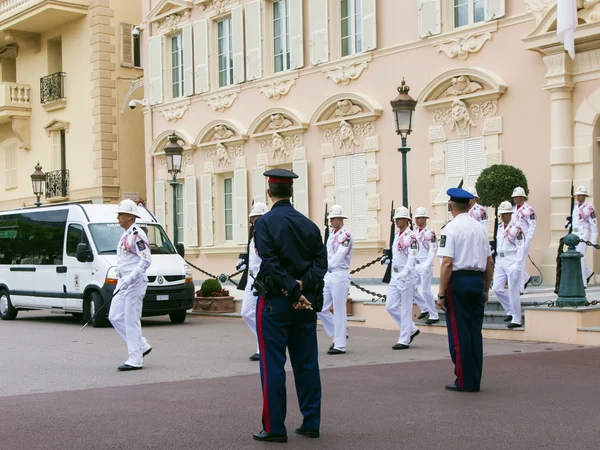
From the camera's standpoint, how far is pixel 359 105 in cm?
2330

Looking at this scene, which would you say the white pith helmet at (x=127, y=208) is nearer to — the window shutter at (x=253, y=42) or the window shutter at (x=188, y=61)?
the window shutter at (x=253, y=42)

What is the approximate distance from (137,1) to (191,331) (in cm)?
1971

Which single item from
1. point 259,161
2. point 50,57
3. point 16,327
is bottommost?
point 16,327

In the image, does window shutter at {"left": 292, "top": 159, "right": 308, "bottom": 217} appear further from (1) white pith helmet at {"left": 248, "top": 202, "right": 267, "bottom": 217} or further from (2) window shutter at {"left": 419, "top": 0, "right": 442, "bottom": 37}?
(1) white pith helmet at {"left": 248, "top": 202, "right": 267, "bottom": 217}

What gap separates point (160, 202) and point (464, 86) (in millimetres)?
12460

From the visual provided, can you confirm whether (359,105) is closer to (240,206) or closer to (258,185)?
(258,185)

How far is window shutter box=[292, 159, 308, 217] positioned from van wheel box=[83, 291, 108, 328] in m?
7.90

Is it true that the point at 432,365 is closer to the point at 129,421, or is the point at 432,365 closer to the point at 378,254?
the point at 129,421

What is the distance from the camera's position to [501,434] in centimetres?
691

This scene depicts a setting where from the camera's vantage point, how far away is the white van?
17.7 meters

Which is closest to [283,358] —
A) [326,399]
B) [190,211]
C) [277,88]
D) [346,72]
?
[326,399]

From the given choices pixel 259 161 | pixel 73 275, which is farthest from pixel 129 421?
pixel 259 161

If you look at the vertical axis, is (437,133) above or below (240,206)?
above

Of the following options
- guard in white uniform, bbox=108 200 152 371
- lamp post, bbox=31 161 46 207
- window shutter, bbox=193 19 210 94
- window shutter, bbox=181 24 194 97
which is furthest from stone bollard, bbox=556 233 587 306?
lamp post, bbox=31 161 46 207
